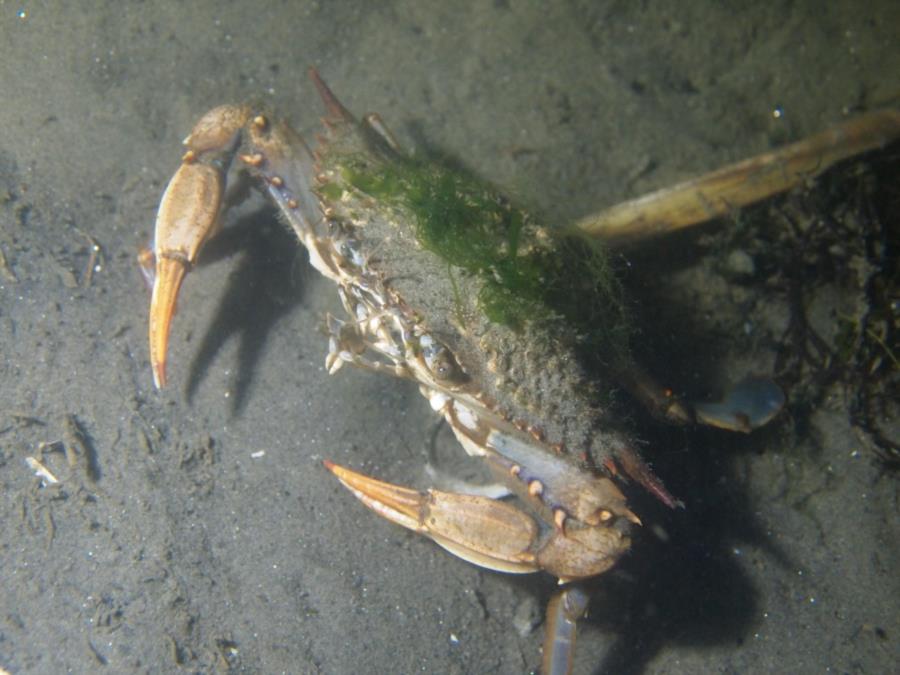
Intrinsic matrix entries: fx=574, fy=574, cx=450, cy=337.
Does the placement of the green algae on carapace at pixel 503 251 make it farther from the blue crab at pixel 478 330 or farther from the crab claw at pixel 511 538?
the crab claw at pixel 511 538

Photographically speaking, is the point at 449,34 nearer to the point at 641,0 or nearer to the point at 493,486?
the point at 641,0

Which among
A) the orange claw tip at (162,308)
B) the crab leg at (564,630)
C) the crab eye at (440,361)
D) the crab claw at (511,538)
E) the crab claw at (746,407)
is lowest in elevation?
the crab claw at (746,407)

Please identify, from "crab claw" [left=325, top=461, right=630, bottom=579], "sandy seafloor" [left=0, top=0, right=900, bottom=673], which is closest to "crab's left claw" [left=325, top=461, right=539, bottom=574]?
"crab claw" [left=325, top=461, right=630, bottom=579]

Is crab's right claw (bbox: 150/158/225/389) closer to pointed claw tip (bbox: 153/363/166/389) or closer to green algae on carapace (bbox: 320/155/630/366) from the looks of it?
pointed claw tip (bbox: 153/363/166/389)

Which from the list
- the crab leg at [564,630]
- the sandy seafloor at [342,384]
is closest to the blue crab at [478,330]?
the crab leg at [564,630]

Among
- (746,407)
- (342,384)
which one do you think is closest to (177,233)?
(342,384)

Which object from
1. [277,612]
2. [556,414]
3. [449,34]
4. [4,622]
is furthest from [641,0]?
→ [4,622]

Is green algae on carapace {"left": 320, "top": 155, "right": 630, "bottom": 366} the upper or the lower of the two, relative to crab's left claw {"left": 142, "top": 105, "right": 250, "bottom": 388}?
lower
